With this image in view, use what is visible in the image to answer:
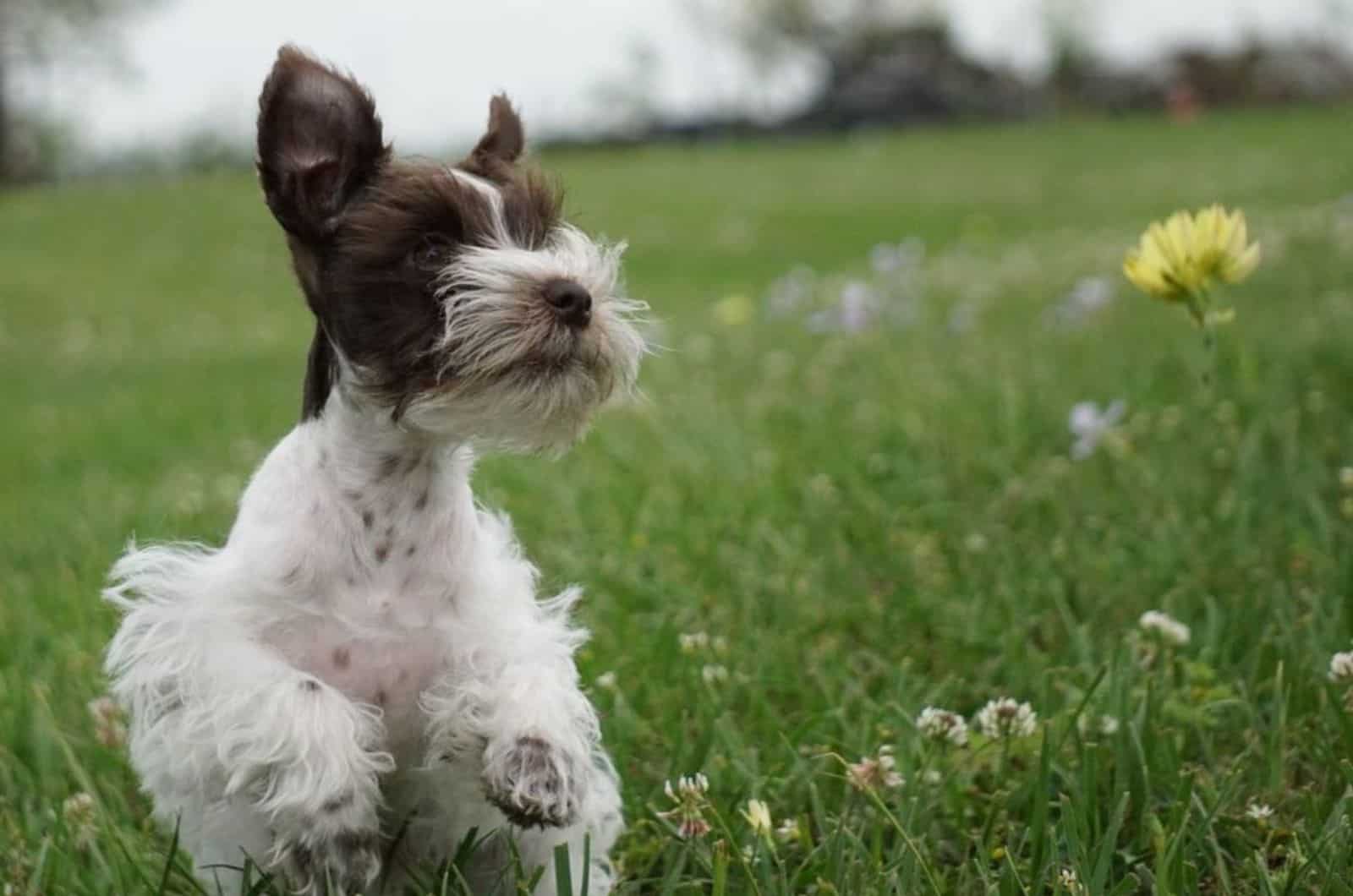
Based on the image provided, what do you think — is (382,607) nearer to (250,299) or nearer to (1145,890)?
(1145,890)

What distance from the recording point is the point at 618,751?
3.24 m

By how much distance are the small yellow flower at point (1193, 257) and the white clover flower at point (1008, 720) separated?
81 cm

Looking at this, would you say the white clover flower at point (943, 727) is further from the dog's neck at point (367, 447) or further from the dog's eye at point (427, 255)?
the dog's eye at point (427, 255)

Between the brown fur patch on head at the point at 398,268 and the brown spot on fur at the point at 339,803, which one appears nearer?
the brown spot on fur at the point at 339,803

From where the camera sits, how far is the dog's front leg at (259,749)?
234cm

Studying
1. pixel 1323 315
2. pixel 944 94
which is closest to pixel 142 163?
pixel 944 94

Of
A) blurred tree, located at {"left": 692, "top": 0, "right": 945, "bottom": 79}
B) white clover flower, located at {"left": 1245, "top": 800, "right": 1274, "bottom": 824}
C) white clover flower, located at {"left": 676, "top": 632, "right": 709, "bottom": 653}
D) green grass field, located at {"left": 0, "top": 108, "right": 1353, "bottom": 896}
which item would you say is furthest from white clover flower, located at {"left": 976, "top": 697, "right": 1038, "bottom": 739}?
blurred tree, located at {"left": 692, "top": 0, "right": 945, "bottom": 79}

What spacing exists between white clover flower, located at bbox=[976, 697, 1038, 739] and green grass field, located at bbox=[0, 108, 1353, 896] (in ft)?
0.14

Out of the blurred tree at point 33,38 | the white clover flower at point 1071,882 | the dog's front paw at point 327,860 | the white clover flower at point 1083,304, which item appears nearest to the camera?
the white clover flower at point 1071,882

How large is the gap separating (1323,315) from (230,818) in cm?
578

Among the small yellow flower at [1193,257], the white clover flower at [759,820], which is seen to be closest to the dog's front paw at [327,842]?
the white clover flower at [759,820]

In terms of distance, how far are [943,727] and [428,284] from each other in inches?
49.2

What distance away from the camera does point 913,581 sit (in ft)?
13.9

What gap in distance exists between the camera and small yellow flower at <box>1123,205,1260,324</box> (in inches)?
106
